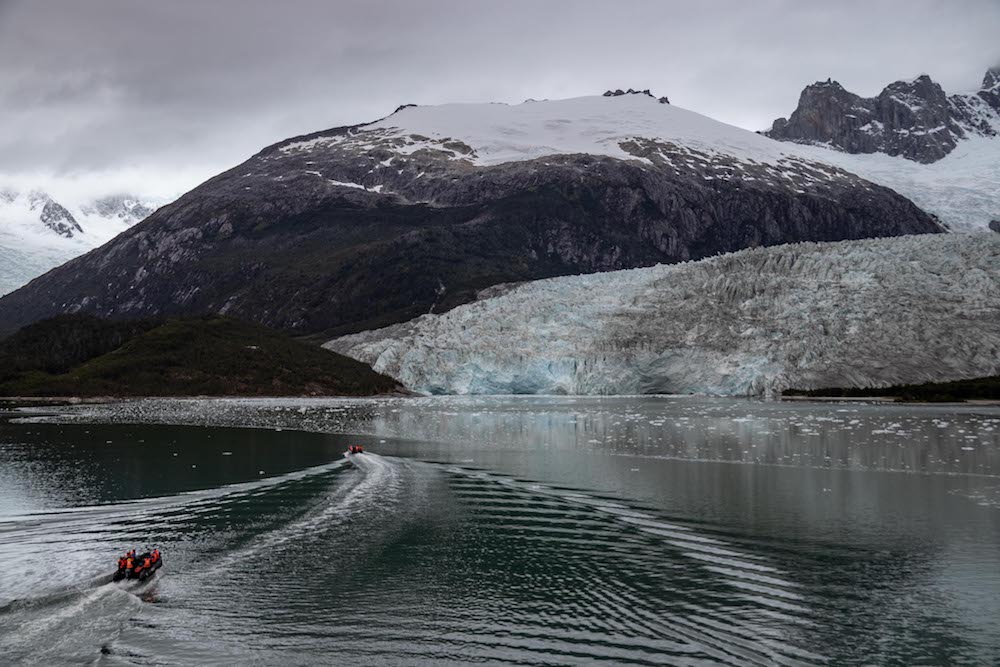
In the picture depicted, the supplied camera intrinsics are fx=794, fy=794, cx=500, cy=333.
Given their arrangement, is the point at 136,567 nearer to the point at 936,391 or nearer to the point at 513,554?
the point at 513,554

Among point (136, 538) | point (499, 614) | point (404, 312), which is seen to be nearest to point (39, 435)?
point (136, 538)

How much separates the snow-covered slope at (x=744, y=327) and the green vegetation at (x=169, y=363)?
1494 centimetres

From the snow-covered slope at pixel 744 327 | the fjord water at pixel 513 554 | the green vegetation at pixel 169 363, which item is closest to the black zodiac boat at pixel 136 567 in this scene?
the fjord water at pixel 513 554

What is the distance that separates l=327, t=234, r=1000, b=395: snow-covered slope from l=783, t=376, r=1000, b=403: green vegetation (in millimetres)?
1043

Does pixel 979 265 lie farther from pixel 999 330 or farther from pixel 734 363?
pixel 734 363

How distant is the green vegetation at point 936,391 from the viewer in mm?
64938

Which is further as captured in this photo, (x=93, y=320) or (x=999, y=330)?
(x=93, y=320)

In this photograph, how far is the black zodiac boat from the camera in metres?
15.5

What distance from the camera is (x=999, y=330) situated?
70.1 metres

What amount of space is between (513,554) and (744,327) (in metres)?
64.9

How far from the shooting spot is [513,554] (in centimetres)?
1788

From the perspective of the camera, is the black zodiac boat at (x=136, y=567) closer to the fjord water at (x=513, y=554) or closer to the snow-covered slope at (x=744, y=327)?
the fjord water at (x=513, y=554)

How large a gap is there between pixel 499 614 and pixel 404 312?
162 meters

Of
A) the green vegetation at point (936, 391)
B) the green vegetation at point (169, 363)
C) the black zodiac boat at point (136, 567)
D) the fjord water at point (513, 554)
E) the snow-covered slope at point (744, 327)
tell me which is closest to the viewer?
the fjord water at point (513, 554)
